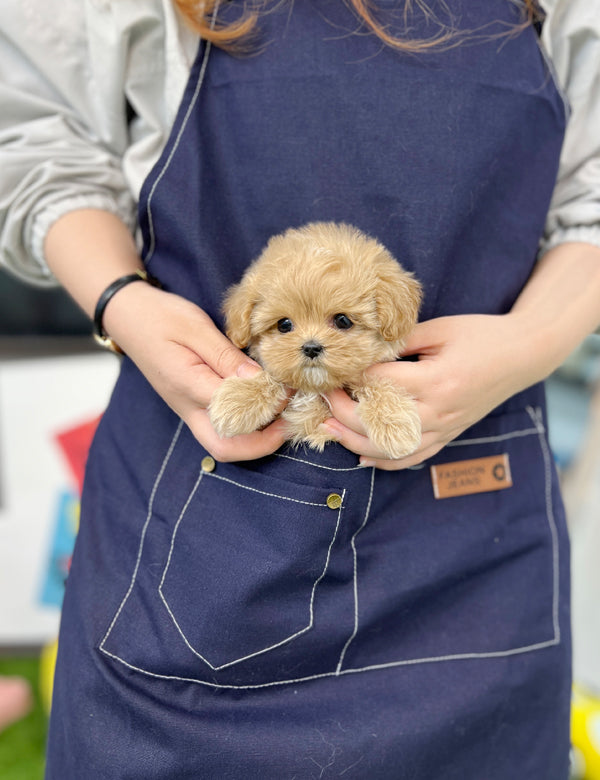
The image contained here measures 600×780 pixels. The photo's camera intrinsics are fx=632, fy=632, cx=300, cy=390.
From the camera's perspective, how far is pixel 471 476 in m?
1.13

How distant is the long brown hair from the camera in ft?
3.43

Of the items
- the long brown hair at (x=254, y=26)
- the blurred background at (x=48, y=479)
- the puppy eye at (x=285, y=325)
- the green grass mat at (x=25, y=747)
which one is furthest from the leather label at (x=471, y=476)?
the green grass mat at (x=25, y=747)

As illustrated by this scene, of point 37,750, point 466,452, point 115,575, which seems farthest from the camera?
point 37,750

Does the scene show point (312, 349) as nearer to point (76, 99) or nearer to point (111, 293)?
point (111, 293)

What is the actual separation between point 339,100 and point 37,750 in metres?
2.06

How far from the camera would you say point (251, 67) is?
3.50ft

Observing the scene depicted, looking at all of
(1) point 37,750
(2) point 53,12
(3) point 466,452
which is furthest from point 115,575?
(1) point 37,750

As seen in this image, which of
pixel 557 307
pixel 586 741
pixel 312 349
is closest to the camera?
pixel 312 349

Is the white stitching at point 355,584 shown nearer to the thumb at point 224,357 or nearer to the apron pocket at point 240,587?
the apron pocket at point 240,587

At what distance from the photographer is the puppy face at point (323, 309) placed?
2.96 ft

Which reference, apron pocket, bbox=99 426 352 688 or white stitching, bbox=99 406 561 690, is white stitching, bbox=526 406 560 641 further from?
apron pocket, bbox=99 426 352 688

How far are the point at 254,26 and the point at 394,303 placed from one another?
22.0 inches

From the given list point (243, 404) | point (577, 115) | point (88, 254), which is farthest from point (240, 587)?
point (577, 115)

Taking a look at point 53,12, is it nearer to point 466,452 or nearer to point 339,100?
point 339,100
